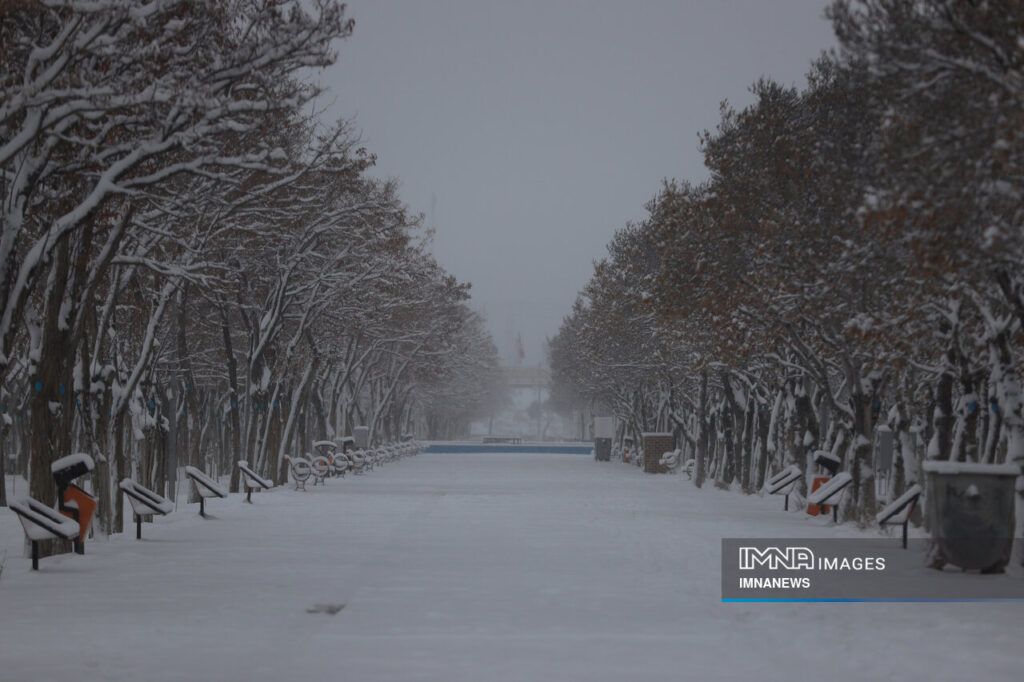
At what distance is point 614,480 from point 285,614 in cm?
3957

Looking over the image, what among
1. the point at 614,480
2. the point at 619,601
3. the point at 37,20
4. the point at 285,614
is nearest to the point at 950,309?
the point at 619,601

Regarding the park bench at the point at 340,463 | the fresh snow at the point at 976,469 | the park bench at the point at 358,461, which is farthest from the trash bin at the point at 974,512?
the park bench at the point at 358,461

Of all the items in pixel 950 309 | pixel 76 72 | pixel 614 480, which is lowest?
pixel 614 480

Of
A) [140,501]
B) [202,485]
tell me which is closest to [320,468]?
[202,485]

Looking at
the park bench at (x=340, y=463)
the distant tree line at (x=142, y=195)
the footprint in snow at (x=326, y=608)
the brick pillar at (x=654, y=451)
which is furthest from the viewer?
the brick pillar at (x=654, y=451)

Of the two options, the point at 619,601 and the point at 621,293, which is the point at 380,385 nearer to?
the point at 621,293

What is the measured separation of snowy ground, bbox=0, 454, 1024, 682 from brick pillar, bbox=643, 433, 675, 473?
123ft

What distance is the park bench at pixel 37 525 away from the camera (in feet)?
53.4

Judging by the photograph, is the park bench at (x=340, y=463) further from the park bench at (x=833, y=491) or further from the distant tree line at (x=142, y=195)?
the park bench at (x=833, y=491)

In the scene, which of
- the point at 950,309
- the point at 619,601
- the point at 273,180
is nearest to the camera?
the point at 619,601

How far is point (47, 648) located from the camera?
34.4ft

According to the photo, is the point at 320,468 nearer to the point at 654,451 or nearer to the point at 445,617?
the point at 654,451

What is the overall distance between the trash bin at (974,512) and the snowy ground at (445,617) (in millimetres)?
2668

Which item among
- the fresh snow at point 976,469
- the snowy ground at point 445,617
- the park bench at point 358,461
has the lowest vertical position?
the snowy ground at point 445,617
